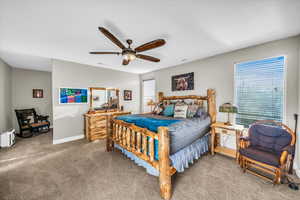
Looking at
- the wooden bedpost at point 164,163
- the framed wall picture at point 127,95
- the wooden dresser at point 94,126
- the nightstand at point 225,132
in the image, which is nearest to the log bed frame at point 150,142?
the wooden bedpost at point 164,163

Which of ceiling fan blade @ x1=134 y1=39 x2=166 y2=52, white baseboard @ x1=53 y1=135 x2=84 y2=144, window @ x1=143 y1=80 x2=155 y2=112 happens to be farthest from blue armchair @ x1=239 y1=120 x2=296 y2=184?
white baseboard @ x1=53 y1=135 x2=84 y2=144

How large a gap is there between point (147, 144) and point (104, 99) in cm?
303

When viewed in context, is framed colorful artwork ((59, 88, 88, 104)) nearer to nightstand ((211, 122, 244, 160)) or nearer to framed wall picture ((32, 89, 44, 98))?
framed wall picture ((32, 89, 44, 98))

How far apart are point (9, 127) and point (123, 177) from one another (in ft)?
16.1

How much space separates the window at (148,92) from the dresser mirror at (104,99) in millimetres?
1340

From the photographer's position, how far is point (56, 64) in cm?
336

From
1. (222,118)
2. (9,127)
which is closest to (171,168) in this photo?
(222,118)

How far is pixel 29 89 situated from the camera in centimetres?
456

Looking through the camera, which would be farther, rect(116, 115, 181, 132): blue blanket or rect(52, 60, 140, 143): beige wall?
rect(52, 60, 140, 143): beige wall

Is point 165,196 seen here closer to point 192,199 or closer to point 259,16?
point 192,199

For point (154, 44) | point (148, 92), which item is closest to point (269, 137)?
point (154, 44)

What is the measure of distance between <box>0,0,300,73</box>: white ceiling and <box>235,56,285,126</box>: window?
1.72 feet

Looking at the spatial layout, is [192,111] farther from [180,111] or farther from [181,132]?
[181,132]

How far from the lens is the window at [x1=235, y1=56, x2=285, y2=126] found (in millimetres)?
2312
